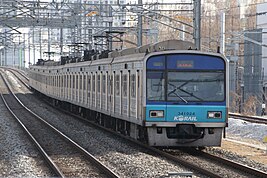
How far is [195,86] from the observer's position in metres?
14.1

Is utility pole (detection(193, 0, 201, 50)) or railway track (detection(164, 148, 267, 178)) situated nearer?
railway track (detection(164, 148, 267, 178))

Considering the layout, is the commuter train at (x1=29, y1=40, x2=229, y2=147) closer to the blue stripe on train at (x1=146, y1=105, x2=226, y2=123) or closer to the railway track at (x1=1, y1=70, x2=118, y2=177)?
the blue stripe on train at (x1=146, y1=105, x2=226, y2=123)

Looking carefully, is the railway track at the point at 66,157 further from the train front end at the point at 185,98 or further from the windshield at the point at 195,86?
the windshield at the point at 195,86

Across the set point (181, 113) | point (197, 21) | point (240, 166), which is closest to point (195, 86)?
point (181, 113)

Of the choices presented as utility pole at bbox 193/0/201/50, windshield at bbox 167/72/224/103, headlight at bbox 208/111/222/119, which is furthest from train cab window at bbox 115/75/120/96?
headlight at bbox 208/111/222/119

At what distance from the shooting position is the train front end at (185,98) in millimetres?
13977

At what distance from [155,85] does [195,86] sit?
93 centimetres

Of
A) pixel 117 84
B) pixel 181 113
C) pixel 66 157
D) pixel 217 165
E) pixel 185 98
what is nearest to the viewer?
pixel 217 165

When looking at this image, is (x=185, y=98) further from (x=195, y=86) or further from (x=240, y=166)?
(x=240, y=166)

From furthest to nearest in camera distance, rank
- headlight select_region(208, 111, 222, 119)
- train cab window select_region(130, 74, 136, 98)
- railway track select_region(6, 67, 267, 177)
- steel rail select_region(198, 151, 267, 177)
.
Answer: train cab window select_region(130, 74, 136, 98), headlight select_region(208, 111, 222, 119), railway track select_region(6, 67, 267, 177), steel rail select_region(198, 151, 267, 177)

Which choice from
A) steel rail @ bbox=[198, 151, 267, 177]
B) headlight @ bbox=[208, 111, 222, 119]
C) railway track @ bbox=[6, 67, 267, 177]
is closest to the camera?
steel rail @ bbox=[198, 151, 267, 177]

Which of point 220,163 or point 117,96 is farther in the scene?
point 117,96

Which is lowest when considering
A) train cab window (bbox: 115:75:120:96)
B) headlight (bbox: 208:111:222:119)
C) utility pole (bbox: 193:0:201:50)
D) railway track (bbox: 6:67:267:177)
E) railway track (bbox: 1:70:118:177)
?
railway track (bbox: 1:70:118:177)

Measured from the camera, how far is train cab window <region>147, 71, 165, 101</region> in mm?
14094
